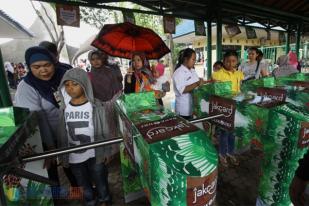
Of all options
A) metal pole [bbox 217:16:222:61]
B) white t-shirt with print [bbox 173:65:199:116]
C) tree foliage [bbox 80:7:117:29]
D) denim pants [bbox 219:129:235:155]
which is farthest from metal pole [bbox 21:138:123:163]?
tree foliage [bbox 80:7:117:29]

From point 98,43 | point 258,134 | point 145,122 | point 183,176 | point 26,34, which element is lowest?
point 258,134

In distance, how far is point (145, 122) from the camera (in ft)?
2.92

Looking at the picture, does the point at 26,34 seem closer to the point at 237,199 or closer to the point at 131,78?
the point at 131,78

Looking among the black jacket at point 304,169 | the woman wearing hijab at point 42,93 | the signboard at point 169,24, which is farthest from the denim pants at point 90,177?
the signboard at point 169,24

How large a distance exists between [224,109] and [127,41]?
2127 mm

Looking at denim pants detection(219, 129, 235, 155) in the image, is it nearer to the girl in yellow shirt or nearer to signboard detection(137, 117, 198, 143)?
the girl in yellow shirt

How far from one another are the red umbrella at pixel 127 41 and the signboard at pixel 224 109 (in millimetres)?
1736

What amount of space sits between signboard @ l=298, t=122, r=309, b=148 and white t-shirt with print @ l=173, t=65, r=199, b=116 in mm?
1591

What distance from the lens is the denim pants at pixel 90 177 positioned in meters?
1.90

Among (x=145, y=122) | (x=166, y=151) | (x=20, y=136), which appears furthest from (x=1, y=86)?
(x=166, y=151)

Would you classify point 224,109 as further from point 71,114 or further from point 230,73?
point 230,73

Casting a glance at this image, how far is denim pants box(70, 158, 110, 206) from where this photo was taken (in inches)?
74.7

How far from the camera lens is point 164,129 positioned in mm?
803

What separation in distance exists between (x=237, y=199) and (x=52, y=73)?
204 centimetres
